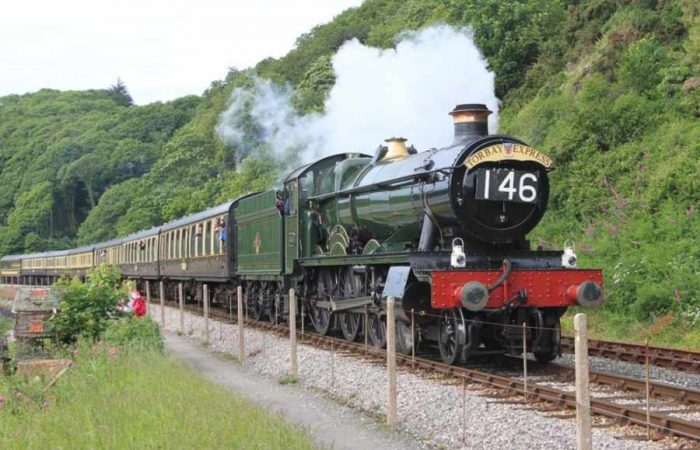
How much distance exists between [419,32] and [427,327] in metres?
24.1

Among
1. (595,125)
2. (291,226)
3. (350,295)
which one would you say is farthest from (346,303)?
(595,125)

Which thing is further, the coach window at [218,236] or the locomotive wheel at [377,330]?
the coach window at [218,236]

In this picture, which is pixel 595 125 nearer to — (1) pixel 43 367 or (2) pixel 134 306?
(2) pixel 134 306

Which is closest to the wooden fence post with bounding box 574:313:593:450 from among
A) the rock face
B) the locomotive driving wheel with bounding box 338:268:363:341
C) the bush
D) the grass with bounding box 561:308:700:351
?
the rock face

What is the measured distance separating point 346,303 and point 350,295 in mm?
155

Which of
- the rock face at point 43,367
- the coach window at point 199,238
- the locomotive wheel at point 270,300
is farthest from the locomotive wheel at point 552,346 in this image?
the coach window at point 199,238

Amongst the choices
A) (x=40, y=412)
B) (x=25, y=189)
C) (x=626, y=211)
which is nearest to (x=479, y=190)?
(x=40, y=412)

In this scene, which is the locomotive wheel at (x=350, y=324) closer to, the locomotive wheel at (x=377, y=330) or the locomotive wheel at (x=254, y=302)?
the locomotive wheel at (x=377, y=330)

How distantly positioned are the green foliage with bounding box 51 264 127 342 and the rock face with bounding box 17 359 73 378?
1.19m

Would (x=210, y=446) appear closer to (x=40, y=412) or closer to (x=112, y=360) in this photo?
(x=40, y=412)

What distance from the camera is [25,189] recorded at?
100m

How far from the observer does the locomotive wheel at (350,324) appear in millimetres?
14492

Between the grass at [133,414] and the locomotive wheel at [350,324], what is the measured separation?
4.10 metres

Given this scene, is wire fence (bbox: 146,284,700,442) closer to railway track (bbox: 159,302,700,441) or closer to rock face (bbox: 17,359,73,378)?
railway track (bbox: 159,302,700,441)
